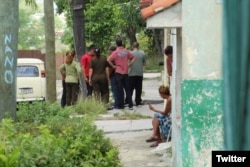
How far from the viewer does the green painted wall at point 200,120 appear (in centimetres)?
543

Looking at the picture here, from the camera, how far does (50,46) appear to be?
15719mm

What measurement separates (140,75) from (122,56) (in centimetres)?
112

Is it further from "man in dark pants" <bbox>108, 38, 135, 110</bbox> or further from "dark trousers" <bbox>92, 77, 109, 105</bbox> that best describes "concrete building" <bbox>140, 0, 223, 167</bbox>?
"dark trousers" <bbox>92, 77, 109, 105</bbox>

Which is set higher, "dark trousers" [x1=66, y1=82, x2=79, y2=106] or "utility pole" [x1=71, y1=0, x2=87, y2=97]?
"utility pole" [x1=71, y1=0, x2=87, y2=97]

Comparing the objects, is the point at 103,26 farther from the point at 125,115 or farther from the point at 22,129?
the point at 22,129

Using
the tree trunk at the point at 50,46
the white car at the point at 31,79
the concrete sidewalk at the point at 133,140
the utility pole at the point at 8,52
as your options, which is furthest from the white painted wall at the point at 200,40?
the white car at the point at 31,79

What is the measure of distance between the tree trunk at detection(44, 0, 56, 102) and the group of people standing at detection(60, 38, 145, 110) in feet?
1.32

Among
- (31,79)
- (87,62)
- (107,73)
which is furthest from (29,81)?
(107,73)

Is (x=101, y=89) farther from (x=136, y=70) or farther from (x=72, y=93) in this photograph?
(x=136, y=70)

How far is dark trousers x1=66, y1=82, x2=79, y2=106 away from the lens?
1542cm

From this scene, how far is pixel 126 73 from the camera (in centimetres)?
1531

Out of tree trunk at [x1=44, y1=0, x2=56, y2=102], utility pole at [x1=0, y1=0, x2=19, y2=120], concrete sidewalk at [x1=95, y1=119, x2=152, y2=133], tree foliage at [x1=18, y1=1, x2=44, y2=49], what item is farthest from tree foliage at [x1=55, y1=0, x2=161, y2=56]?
tree foliage at [x1=18, y1=1, x2=44, y2=49]

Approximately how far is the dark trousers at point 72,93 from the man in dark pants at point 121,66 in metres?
1.10

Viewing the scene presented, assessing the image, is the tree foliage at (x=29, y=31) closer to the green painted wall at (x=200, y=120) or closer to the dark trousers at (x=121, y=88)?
the dark trousers at (x=121, y=88)
